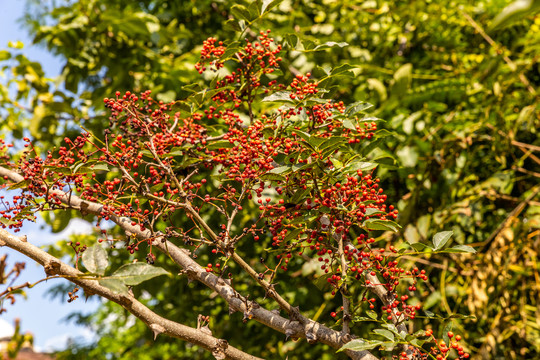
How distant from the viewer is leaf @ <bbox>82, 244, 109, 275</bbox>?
34.1 inches

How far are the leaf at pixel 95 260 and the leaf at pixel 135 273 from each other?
34 mm

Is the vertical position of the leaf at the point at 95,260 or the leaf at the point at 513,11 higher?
the leaf at the point at 513,11

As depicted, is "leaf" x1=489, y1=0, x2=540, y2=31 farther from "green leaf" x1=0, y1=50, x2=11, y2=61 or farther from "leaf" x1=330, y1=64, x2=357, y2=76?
"green leaf" x1=0, y1=50, x2=11, y2=61

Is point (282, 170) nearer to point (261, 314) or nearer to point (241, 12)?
point (261, 314)

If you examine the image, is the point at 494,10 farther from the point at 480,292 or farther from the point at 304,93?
the point at 304,93

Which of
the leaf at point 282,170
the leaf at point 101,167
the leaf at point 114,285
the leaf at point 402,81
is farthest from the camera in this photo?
the leaf at point 402,81

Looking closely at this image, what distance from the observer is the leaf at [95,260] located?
34.1 inches

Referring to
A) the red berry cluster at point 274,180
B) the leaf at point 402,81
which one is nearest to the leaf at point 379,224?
the red berry cluster at point 274,180

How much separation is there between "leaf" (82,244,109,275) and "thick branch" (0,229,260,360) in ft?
0.23

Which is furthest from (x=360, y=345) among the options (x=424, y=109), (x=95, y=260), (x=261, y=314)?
(x=424, y=109)

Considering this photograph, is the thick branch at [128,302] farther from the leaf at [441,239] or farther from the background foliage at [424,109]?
the background foliage at [424,109]

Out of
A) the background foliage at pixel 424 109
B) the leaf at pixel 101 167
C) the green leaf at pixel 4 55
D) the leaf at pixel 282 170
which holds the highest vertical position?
the green leaf at pixel 4 55

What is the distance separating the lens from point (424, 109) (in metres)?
2.65

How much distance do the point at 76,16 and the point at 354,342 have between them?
283 centimetres
